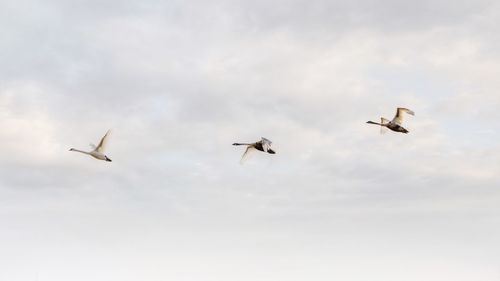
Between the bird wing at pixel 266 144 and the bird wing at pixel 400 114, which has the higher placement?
the bird wing at pixel 400 114

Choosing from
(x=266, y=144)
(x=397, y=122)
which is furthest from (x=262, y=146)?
(x=397, y=122)

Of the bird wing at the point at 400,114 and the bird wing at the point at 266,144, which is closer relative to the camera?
the bird wing at the point at 266,144

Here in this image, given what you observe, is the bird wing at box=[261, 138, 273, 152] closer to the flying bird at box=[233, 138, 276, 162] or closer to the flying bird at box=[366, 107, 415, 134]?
the flying bird at box=[233, 138, 276, 162]

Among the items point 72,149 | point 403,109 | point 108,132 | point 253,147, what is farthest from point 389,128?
point 72,149

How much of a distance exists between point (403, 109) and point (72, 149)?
73148mm

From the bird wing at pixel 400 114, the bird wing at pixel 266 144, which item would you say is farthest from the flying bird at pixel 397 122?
the bird wing at pixel 266 144

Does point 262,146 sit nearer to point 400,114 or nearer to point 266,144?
point 266,144

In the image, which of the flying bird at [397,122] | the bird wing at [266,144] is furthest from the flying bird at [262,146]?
the flying bird at [397,122]

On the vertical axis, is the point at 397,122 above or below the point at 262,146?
above

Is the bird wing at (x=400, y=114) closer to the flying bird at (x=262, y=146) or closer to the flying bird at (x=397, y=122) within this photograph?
the flying bird at (x=397, y=122)

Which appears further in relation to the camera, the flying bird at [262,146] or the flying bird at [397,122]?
the flying bird at [397,122]

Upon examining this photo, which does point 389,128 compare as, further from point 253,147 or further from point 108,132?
point 108,132

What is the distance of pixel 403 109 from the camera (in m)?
127

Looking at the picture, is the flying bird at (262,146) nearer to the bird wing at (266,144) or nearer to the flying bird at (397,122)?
the bird wing at (266,144)
